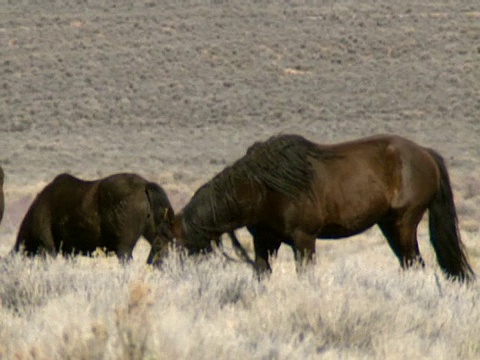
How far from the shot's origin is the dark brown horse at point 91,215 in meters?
11.5

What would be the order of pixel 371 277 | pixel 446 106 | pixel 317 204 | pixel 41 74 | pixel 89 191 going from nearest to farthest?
1. pixel 371 277
2. pixel 317 204
3. pixel 89 191
4. pixel 446 106
5. pixel 41 74

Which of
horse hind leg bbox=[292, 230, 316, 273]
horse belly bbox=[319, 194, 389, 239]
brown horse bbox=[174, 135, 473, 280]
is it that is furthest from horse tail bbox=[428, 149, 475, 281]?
horse hind leg bbox=[292, 230, 316, 273]

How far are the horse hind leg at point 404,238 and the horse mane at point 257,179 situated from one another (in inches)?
39.6

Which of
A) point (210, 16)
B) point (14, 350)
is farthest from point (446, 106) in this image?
point (14, 350)

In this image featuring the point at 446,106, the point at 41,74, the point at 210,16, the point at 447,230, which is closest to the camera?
the point at 447,230

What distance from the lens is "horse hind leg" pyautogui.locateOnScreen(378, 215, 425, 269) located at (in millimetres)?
10078

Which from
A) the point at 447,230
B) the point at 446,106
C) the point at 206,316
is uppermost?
the point at 206,316

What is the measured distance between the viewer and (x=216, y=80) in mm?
47812

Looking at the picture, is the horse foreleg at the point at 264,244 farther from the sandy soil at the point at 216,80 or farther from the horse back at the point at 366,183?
the sandy soil at the point at 216,80

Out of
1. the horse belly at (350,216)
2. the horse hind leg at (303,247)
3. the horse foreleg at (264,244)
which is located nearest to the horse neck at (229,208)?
the horse foreleg at (264,244)

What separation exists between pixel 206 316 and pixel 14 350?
1.56m

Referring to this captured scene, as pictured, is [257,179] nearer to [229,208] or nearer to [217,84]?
[229,208]

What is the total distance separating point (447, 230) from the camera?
34.2 ft

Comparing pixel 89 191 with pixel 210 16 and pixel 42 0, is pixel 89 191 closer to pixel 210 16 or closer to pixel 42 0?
pixel 210 16
